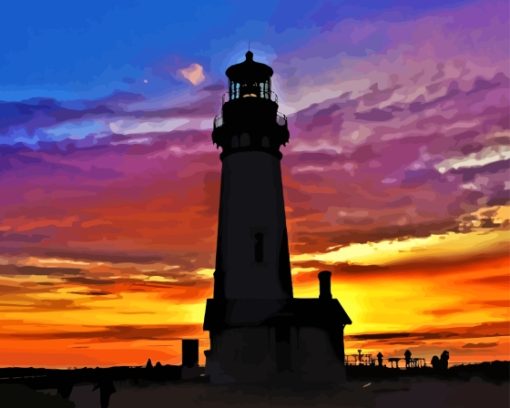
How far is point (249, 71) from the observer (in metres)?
38.9

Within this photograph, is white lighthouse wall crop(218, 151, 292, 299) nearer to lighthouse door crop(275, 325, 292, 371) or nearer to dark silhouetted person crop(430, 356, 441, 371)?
lighthouse door crop(275, 325, 292, 371)

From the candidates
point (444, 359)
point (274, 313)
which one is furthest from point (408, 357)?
point (274, 313)

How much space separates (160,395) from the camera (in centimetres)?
3094

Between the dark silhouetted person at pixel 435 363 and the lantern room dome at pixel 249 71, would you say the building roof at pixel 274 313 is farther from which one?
the dark silhouetted person at pixel 435 363

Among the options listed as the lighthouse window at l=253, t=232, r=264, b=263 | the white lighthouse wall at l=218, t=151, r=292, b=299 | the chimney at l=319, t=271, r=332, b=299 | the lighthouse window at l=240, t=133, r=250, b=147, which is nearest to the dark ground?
the chimney at l=319, t=271, r=332, b=299

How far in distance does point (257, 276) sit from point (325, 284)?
12.6ft

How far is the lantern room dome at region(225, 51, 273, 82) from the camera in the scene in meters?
38.8

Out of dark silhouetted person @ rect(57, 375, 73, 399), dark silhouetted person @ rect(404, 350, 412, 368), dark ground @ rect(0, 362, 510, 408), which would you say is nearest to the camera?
dark ground @ rect(0, 362, 510, 408)

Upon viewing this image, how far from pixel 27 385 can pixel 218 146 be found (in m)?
19.8

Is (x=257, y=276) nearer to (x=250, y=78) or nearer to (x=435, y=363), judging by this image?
(x=250, y=78)

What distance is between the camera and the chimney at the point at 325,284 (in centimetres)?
3803

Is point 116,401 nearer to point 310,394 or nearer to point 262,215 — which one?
point 310,394

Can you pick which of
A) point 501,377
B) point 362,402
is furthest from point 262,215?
point 501,377

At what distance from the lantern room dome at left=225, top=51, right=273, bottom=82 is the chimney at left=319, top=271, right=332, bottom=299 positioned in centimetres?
1125
